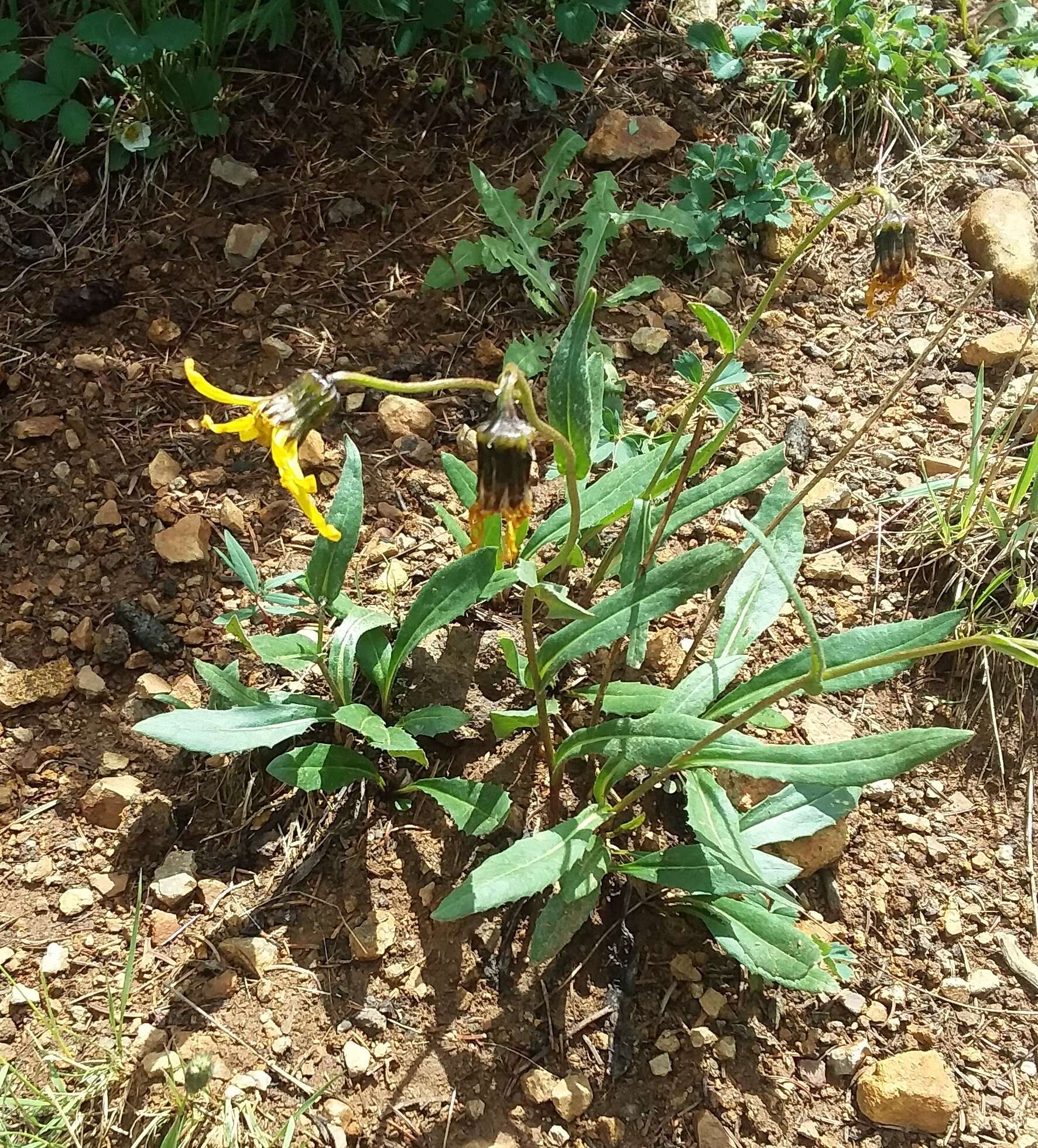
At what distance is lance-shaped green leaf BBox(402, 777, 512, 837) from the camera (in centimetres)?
186

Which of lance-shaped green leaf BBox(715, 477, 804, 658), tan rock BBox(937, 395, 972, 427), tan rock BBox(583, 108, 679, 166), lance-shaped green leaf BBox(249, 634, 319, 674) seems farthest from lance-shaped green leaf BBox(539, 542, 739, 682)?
tan rock BBox(583, 108, 679, 166)

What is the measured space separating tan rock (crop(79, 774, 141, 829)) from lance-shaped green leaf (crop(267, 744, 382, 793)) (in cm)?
30

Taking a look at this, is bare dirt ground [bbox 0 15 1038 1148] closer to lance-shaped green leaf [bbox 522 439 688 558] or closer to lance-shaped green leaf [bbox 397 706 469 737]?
lance-shaped green leaf [bbox 397 706 469 737]

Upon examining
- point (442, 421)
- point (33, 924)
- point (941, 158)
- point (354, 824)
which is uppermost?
point (941, 158)

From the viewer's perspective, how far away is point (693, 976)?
1.90m

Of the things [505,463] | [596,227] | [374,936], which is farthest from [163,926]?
[596,227]

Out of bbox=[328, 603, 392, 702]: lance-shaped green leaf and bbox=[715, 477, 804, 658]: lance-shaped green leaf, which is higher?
bbox=[715, 477, 804, 658]: lance-shaped green leaf

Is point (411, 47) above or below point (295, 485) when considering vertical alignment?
above

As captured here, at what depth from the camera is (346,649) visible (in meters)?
1.97

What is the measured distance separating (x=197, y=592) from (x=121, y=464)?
1.34ft

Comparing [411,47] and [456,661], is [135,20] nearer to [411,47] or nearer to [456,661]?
[411,47]

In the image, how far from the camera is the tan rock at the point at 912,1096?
179 centimetres

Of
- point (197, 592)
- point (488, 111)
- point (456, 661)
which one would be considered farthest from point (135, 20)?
point (456, 661)

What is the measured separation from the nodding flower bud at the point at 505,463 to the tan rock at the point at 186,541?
105 cm
